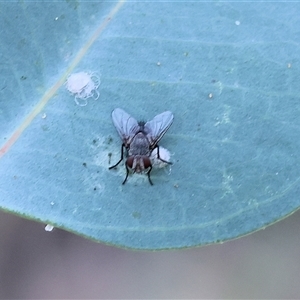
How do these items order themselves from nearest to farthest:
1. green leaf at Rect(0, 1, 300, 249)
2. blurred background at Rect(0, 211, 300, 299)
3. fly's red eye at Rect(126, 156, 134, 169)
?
green leaf at Rect(0, 1, 300, 249)
fly's red eye at Rect(126, 156, 134, 169)
blurred background at Rect(0, 211, 300, 299)

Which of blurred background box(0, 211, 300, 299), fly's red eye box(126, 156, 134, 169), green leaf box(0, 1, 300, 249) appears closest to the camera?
green leaf box(0, 1, 300, 249)

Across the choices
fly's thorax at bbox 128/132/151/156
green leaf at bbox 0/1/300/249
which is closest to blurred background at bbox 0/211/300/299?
fly's thorax at bbox 128/132/151/156

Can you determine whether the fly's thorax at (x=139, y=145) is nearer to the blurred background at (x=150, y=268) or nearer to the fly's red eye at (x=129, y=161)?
the fly's red eye at (x=129, y=161)

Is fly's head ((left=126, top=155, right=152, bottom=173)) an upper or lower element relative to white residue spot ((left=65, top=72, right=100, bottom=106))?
lower

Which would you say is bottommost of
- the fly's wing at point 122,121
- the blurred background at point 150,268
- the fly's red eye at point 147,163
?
the blurred background at point 150,268

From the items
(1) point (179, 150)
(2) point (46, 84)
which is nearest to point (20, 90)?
(2) point (46, 84)

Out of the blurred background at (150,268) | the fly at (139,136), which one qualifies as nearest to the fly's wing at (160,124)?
the fly at (139,136)

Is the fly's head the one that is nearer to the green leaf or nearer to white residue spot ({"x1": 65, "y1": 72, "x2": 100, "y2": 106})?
the green leaf

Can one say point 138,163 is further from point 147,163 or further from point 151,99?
point 151,99
